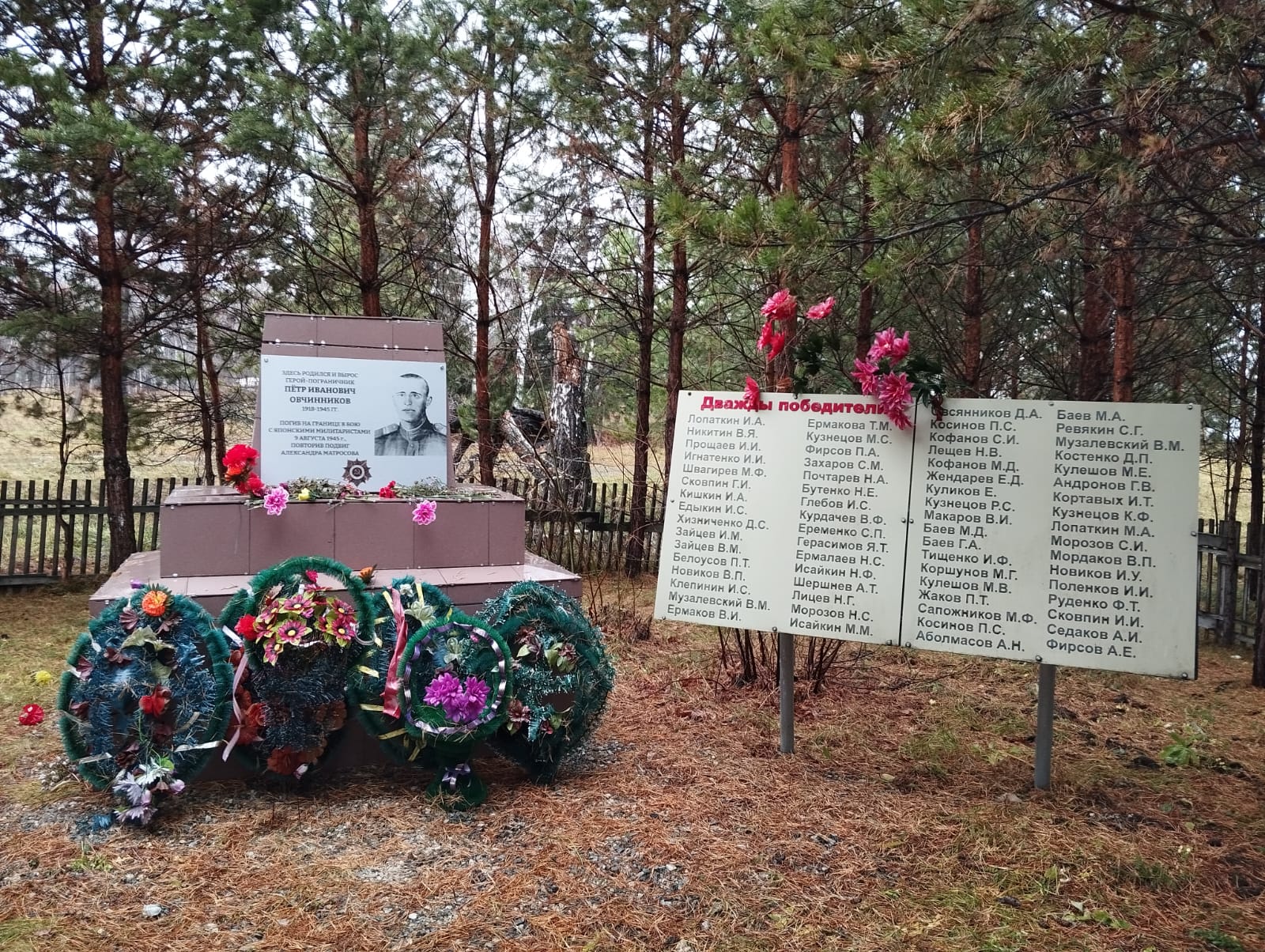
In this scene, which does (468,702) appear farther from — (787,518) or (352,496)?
(352,496)

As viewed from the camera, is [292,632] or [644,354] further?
[644,354]

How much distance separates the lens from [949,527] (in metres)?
3.67

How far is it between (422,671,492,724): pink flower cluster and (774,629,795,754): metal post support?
4.80 ft

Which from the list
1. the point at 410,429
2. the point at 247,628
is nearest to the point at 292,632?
the point at 247,628

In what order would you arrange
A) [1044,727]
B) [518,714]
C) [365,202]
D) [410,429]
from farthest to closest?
[365,202] → [410,429] → [1044,727] → [518,714]

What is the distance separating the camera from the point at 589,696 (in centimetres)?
383

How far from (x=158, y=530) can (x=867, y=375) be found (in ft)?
29.4

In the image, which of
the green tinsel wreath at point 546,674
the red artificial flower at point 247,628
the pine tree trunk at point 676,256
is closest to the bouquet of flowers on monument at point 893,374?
the green tinsel wreath at point 546,674

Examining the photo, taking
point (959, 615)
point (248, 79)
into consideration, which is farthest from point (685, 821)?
point (248, 79)

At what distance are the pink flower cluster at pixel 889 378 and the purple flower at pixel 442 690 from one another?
2.13 metres

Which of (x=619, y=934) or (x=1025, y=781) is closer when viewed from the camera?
(x=619, y=934)

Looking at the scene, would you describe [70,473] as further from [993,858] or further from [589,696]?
[993,858]

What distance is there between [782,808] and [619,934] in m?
1.17

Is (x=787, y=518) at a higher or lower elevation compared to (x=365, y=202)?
lower
